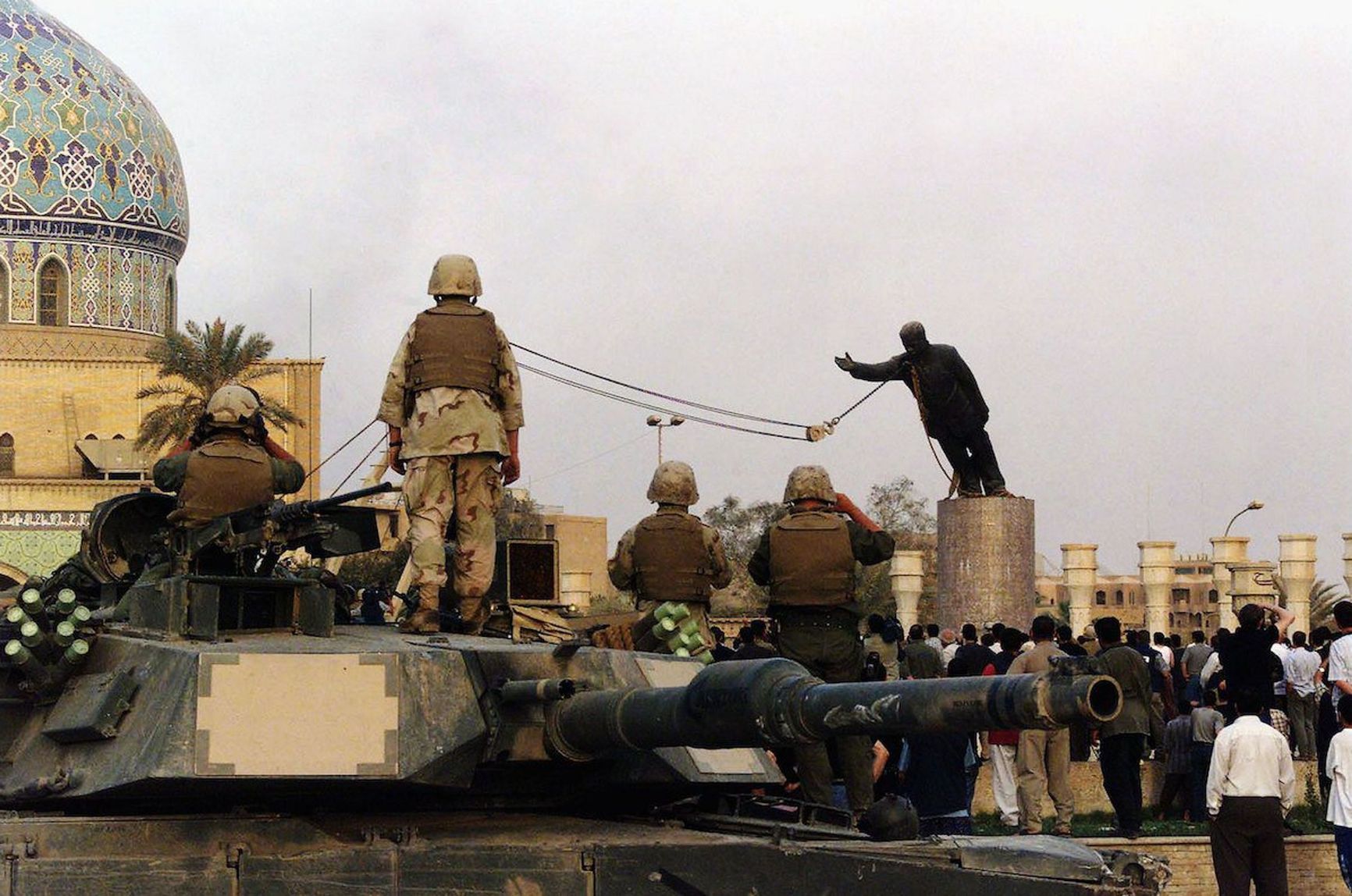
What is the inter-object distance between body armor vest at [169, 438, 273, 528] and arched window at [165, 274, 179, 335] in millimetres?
60357

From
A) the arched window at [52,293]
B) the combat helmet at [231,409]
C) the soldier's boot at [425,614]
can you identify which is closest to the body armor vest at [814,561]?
the soldier's boot at [425,614]

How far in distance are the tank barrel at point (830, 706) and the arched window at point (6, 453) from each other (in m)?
62.1

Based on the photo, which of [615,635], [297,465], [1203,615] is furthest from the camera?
[1203,615]

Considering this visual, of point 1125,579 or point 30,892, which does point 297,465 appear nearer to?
point 30,892

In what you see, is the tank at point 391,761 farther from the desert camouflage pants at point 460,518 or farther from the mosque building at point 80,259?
the mosque building at point 80,259

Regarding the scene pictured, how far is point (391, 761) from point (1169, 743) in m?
10.5

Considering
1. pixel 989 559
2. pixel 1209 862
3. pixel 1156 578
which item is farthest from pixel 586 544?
pixel 1209 862

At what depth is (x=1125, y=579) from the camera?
9375 cm

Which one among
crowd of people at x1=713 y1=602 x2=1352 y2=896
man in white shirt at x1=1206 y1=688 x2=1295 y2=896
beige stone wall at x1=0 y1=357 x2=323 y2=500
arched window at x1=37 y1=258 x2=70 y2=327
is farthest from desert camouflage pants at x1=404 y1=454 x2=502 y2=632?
arched window at x1=37 y1=258 x2=70 y2=327

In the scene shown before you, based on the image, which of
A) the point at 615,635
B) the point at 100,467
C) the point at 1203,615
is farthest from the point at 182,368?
the point at 615,635

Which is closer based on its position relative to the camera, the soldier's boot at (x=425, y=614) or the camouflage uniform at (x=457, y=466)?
the soldier's boot at (x=425, y=614)

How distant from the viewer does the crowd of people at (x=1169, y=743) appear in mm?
14430

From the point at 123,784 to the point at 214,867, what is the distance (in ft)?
1.66

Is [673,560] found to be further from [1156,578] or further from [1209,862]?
[1156,578]
